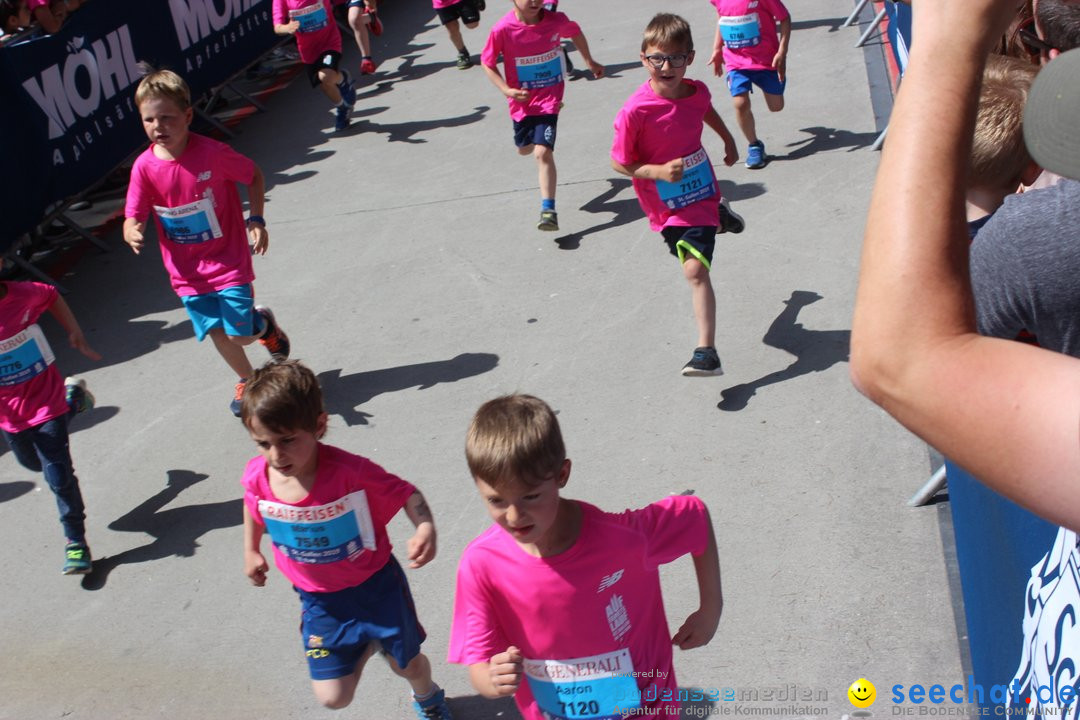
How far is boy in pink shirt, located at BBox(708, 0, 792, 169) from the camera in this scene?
8.45 m

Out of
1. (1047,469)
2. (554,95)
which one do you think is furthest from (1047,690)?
(554,95)

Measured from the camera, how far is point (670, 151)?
603cm

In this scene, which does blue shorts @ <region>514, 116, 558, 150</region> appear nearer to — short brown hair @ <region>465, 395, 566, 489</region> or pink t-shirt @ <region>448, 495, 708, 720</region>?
short brown hair @ <region>465, 395, 566, 489</region>

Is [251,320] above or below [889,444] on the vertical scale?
above

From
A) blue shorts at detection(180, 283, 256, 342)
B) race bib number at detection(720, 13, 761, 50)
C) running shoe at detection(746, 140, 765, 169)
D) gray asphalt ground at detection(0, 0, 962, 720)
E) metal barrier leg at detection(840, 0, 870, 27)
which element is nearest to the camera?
gray asphalt ground at detection(0, 0, 962, 720)

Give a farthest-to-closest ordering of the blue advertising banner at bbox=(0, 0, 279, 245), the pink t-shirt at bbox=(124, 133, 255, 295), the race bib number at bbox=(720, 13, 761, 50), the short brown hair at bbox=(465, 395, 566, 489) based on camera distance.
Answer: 1. the race bib number at bbox=(720, 13, 761, 50)
2. the blue advertising banner at bbox=(0, 0, 279, 245)
3. the pink t-shirt at bbox=(124, 133, 255, 295)
4. the short brown hair at bbox=(465, 395, 566, 489)

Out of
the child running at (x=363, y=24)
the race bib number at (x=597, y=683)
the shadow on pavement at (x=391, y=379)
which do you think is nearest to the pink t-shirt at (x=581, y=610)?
the race bib number at (x=597, y=683)

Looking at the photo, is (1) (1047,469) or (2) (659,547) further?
(2) (659,547)

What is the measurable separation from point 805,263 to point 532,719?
4.60 meters

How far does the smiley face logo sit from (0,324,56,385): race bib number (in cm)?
398

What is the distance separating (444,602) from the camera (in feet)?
15.6

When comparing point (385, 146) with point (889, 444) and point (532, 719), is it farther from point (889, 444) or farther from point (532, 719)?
point (532, 719)

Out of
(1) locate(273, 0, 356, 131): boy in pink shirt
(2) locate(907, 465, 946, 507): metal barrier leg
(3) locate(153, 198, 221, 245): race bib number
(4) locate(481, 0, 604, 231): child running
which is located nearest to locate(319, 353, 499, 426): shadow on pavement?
(3) locate(153, 198, 221, 245): race bib number

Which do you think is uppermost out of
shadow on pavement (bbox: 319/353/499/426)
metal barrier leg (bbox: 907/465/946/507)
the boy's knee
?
the boy's knee
